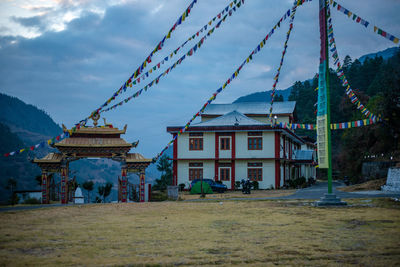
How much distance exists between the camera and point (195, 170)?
129 feet

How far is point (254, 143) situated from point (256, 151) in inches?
32.8

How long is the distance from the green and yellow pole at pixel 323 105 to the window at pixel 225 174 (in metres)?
20.5

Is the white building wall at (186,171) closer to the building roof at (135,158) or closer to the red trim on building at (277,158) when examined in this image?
the red trim on building at (277,158)

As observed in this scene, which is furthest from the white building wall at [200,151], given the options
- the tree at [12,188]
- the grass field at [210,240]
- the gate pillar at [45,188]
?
the grass field at [210,240]

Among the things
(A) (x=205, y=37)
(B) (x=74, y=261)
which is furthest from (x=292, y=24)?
(B) (x=74, y=261)

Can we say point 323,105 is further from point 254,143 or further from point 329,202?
point 254,143

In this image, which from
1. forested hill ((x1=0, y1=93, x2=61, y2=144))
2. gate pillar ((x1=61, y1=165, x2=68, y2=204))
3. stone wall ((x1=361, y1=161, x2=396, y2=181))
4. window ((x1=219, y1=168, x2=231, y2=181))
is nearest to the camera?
gate pillar ((x1=61, y1=165, x2=68, y2=204))

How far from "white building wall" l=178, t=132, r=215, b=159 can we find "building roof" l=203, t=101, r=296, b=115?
12.8 meters

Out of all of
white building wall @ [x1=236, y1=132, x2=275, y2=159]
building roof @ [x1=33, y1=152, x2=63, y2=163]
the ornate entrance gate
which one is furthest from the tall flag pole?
white building wall @ [x1=236, y1=132, x2=275, y2=159]

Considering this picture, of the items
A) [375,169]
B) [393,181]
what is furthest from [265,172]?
[393,181]

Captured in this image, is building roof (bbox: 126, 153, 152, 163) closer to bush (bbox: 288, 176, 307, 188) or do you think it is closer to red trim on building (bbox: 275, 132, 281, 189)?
red trim on building (bbox: 275, 132, 281, 189)

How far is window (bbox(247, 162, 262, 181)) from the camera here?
38500 mm

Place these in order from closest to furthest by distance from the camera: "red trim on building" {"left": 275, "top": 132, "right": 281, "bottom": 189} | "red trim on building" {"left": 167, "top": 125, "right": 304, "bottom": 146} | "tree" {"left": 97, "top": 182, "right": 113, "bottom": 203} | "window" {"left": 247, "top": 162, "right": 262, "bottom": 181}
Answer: "tree" {"left": 97, "top": 182, "right": 113, "bottom": 203} → "red trim on building" {"left": 167, "top": 125, "right": 304, "bottom": 146} → "red trim on building" {"left": 275, "top": 132, "right": 281, "bottom": 189} → "window" {"left": 247, "top": 162, "right": 262, "bottom": 181}

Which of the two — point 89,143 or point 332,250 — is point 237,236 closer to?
point 332,250
